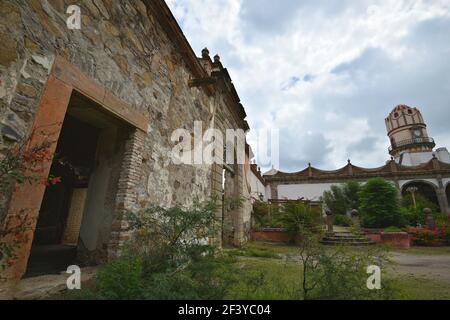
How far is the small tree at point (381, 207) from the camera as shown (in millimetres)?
12719

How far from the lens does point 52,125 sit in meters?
2.09

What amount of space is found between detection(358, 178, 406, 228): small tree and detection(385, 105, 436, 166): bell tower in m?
19.5

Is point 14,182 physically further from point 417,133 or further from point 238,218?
point 417,133

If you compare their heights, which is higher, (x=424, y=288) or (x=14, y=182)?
(x=14, y=182)

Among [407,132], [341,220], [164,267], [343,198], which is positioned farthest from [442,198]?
[164,267]

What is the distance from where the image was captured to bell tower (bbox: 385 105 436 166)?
27.8m

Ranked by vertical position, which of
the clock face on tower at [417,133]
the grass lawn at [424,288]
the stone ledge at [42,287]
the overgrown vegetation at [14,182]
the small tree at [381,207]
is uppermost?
the clock face on tower at [417,133]

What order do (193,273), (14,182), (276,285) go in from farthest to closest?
(276,285) → (193,273) → (14,182)

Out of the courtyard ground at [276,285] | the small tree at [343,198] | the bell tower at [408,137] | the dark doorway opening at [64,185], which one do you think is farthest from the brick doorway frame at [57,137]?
the bell tower at [408,137]

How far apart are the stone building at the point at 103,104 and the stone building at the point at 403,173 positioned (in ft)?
71.1

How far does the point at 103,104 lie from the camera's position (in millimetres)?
2660

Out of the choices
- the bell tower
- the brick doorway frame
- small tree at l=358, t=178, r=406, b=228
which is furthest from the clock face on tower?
the brick doorway frame

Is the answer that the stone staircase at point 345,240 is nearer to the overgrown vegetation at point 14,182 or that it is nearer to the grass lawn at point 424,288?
the grass lawn at point 424,288

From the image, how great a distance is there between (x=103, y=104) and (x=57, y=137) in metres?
0.71
